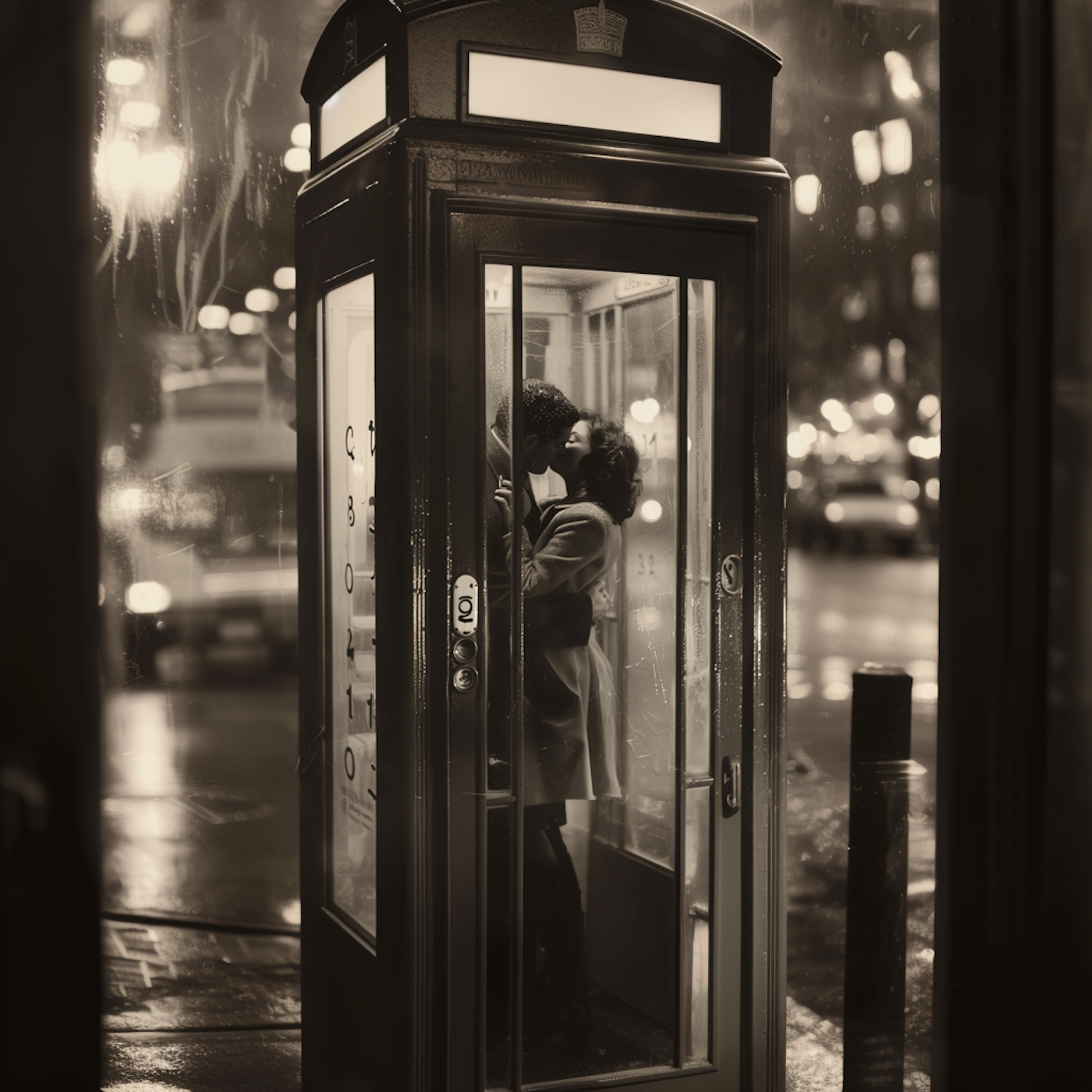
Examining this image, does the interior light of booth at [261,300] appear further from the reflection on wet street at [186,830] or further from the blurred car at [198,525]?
the reflection on wet street at [186,830]

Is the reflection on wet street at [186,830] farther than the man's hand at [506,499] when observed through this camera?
Yes

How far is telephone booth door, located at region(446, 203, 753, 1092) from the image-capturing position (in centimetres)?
237

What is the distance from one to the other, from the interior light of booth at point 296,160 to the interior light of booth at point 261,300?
1.15 feet

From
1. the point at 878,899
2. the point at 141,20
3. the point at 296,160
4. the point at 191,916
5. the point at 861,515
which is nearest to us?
the point at 878,899

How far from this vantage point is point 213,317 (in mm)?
3555

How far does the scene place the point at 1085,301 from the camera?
1.80m

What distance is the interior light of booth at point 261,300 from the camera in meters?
3.61

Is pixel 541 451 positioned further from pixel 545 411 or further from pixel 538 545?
pixel 538 545

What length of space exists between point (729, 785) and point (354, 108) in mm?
1560

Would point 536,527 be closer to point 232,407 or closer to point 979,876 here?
point 979,876

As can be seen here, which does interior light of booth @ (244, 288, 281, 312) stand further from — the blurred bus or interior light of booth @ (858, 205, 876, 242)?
interior light of booth @ (858, 205, 876, 242)

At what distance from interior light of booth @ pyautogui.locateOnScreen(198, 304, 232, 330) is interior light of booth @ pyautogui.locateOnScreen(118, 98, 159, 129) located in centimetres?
51

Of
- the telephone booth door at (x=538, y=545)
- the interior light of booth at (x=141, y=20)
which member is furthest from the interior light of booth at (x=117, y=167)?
the telephone booth door at (x=538, y=545)

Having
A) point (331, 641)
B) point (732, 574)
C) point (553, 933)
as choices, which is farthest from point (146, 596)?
point (732, 574)
